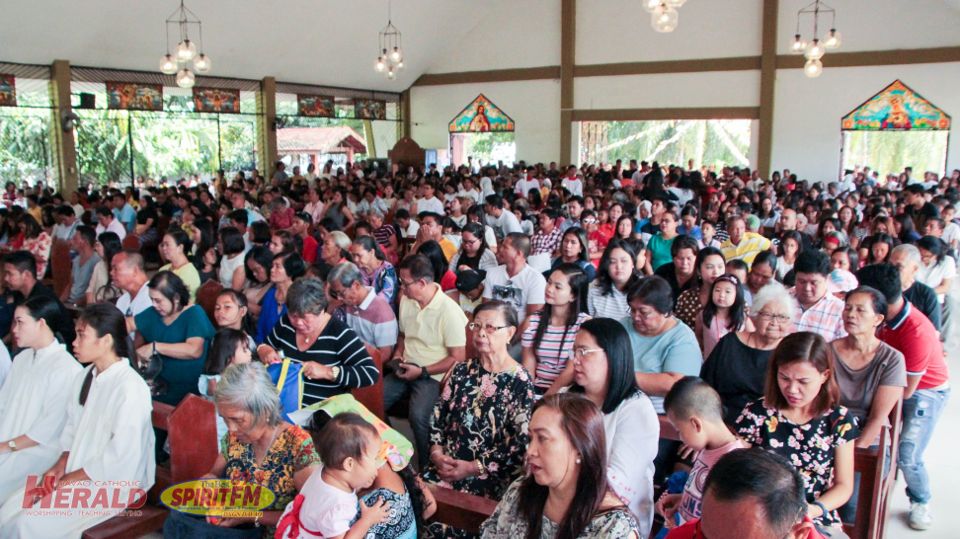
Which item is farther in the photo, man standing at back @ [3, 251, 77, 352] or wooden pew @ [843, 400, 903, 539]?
man standing at back @ [3, 251, 77, 352]

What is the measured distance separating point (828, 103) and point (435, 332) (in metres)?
14.2

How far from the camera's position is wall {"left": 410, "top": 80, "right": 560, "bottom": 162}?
→ 62.3ft

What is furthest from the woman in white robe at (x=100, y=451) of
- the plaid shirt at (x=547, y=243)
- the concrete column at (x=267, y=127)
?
the concrete column at (x=267, y=127)

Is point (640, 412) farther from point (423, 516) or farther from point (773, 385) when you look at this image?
point (423, 516)

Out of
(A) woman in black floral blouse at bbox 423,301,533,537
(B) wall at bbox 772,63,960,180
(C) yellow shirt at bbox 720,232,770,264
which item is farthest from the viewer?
(B) wall at bbox 772,63,960,180

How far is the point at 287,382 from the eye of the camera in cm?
335

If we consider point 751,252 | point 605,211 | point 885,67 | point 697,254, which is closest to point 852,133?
point 885,67

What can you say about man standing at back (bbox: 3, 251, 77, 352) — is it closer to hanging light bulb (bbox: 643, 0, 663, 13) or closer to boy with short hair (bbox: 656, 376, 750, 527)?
boy with short hair (bbox: 656, 376, 750, 527)

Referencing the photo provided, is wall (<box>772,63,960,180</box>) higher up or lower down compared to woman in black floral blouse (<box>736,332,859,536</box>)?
higher up

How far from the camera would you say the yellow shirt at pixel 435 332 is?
4.17 metres

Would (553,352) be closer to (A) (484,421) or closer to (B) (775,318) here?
(A) (484,421)

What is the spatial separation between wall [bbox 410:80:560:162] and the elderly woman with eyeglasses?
16.0 m

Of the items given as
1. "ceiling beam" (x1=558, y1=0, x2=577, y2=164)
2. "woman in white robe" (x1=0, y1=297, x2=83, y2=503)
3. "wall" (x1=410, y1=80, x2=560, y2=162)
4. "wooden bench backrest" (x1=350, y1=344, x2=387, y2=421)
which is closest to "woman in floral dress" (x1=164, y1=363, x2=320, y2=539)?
"wooden bench backrest" (x1=350, y1=344, x2=387, y2=421)

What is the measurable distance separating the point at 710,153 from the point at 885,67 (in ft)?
13.0
